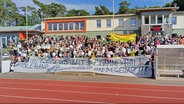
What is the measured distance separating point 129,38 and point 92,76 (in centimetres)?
871

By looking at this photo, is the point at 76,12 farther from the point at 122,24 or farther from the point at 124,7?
the point at 122,24

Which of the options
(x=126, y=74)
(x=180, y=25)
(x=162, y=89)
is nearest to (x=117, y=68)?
(x=126, y=74)

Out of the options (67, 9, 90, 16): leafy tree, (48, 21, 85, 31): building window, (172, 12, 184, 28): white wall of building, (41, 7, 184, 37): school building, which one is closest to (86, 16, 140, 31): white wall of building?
(41, 7, 184, 37): school building

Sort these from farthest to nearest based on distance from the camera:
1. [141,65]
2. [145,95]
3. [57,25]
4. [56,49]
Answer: [57,25]
[56,49]
[141,65]
[145,95]

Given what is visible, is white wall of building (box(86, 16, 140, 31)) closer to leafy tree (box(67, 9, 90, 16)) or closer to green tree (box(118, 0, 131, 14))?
green tree (box(118, 0, 131, 14))

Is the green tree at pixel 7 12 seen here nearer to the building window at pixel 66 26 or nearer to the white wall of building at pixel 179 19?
the building window at pixel 66 26

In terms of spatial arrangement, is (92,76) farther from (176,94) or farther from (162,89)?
(176,94)

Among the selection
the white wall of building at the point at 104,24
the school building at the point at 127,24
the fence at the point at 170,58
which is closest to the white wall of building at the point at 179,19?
the school building at the point at 127,24

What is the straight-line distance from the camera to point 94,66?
56.3 ft

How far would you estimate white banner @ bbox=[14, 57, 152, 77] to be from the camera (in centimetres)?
1617

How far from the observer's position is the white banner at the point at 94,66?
53.1 feet

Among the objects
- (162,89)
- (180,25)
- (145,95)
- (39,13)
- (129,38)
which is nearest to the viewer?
(145,95)

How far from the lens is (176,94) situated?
10586mm

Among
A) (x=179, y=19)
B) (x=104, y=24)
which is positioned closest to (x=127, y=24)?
(x=104, y=24)
